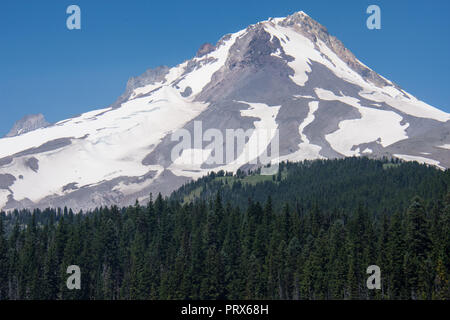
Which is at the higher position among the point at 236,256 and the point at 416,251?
the point at 236,256

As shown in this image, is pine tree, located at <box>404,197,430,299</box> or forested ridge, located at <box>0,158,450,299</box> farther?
forested ridge, located at <box>0,158,450,299</box>

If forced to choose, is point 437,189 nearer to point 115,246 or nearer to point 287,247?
point 287,247

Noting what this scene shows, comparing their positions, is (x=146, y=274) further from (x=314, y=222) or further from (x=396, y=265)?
(x=396, y=265)

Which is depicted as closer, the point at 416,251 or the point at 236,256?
the point at 416,251

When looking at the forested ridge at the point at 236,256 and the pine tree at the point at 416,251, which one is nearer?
the pine tree at the point at 416,251
